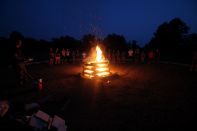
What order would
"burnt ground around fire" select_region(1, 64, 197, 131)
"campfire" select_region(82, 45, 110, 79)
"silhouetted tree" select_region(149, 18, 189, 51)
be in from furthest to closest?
"silhouetted tree" select_region(149, 18, 189, 51) → "campfire" select_region(82, 45, 110, 79) → "burnt ground around fire" select_region(1, 64, 197, 131)

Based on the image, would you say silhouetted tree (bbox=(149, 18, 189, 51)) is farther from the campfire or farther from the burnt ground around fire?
the burnt ground around fire

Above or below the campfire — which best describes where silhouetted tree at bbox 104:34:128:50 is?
above

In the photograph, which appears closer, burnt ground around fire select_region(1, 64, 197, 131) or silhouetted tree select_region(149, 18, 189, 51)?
burnt ground around fire select_region(1, 64, 197, 131)

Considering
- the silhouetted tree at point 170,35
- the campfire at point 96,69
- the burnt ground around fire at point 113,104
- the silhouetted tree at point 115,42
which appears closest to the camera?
the burnt ground around fire at point 113,104

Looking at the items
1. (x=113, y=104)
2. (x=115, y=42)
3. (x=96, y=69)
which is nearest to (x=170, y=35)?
(x=115, y=42)

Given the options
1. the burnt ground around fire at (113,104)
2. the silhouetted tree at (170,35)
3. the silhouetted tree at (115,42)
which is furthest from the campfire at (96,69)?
the silhouetted tree at (115,42)

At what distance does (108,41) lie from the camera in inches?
2403

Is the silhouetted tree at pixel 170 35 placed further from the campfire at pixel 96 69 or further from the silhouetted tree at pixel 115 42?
the campfire at pixel 96 69

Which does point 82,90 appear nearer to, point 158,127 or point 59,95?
point 59,95

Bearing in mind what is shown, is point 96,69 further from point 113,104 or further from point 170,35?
point 170,35

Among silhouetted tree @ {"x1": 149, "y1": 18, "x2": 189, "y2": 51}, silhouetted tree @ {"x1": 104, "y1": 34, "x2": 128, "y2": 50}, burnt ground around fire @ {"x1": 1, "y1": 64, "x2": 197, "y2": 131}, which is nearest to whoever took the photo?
burnt ground around fire @ {"x1": 1, "y1": 64, "x2": 197, "y2": 131}

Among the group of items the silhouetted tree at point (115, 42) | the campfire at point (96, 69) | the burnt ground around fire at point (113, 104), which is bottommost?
the burnt ground around fire at point (113, 104)

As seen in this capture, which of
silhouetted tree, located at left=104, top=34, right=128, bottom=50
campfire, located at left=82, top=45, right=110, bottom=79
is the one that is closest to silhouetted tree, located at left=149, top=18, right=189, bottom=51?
silhouetted tree, located at left=104, top=34, right=128, bottom=50

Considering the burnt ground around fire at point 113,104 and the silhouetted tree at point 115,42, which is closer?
the burnt ground around fire at point 113,104
